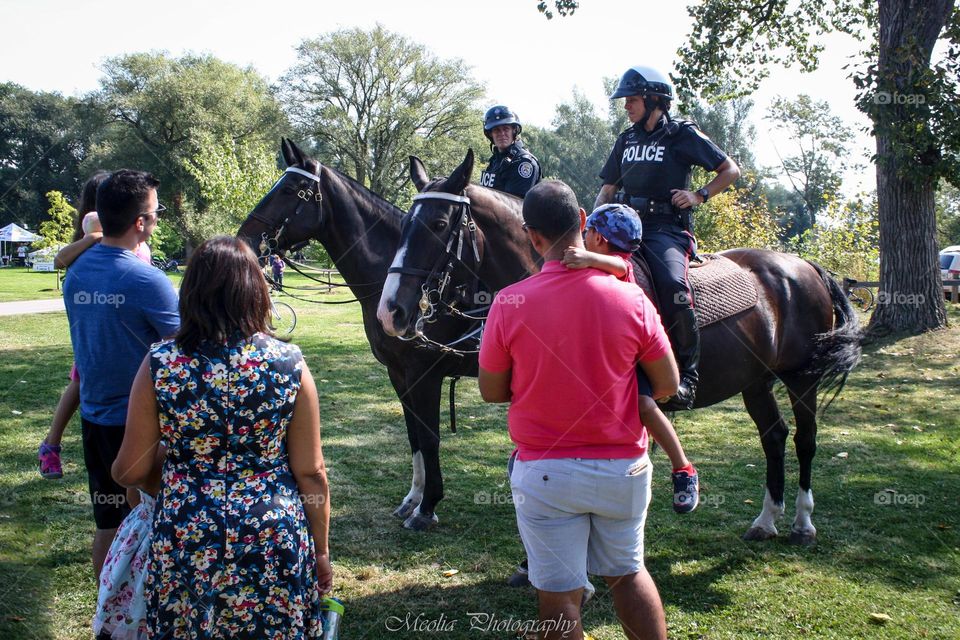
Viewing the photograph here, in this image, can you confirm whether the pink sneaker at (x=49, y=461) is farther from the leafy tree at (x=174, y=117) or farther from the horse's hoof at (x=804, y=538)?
the leafy tree at (x=174, y=117)

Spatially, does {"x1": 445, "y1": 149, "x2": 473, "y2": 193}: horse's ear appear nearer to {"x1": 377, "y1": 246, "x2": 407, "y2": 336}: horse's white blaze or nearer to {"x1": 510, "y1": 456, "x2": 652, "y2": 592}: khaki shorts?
{"x1": 377, "y1": 246, "x2": 407, "y2": 336}: horse's white blaze

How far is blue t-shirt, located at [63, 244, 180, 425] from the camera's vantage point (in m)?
3.34

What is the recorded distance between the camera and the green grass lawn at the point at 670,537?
14.1 ft

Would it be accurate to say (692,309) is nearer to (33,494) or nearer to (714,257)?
(714,257)

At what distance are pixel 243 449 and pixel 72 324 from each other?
1.57 metres

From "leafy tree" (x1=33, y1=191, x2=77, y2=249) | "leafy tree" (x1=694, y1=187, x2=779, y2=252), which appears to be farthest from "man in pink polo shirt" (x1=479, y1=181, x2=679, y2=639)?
"leafy tree" (x1=33, y1=191, x2=77, y2=249)

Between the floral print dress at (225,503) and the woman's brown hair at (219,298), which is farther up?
the woman's brown hair at (219,298)

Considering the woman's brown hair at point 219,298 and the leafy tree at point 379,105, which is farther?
the leafy tree at point 379,105

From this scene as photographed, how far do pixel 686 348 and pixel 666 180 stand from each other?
45.9 inches

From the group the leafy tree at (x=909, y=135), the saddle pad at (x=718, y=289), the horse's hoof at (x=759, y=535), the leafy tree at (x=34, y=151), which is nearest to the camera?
the saddle pad at (x=718, y=289)

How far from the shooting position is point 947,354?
487 inches

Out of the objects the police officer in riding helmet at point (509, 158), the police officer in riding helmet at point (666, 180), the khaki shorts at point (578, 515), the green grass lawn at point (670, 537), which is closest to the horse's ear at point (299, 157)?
the police officer in riding helmet at point (509, 158)

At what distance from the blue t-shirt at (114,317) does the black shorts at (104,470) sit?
3.1 inches

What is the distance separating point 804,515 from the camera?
547 centimetres
